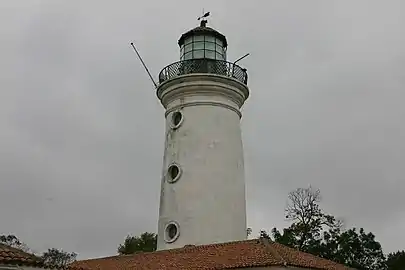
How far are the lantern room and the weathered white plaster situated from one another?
1.38 meters

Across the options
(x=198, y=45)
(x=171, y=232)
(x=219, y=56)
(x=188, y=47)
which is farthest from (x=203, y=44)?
(x=171, y=232)

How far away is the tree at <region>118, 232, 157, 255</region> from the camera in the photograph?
116 ft

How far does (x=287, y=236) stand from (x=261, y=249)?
42.5ft

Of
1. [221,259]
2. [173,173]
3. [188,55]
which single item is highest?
[188,55]

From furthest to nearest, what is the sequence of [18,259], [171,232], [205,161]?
1. [205,161]
2. [171,232]
3. [18,259]

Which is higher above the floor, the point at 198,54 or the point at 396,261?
the point at 198,54

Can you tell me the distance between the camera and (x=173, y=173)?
76.9ft

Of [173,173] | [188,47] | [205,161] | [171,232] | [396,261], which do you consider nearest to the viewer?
[171,232]

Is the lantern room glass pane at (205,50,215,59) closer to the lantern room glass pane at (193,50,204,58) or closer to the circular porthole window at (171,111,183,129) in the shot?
the lantern room glass pane at (193,50,204,58)

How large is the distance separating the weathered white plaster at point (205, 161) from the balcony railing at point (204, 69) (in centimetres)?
44

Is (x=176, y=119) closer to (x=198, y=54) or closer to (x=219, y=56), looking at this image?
(x=198, y=54)

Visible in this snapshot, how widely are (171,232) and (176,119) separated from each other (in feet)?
13.4

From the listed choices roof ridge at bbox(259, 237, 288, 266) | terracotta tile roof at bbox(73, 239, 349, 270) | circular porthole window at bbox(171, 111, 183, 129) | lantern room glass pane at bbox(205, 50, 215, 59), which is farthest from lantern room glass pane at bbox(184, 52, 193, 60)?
roof ridge at bbox(259, 237, 288, 266)

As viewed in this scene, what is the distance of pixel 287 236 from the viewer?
101ft
